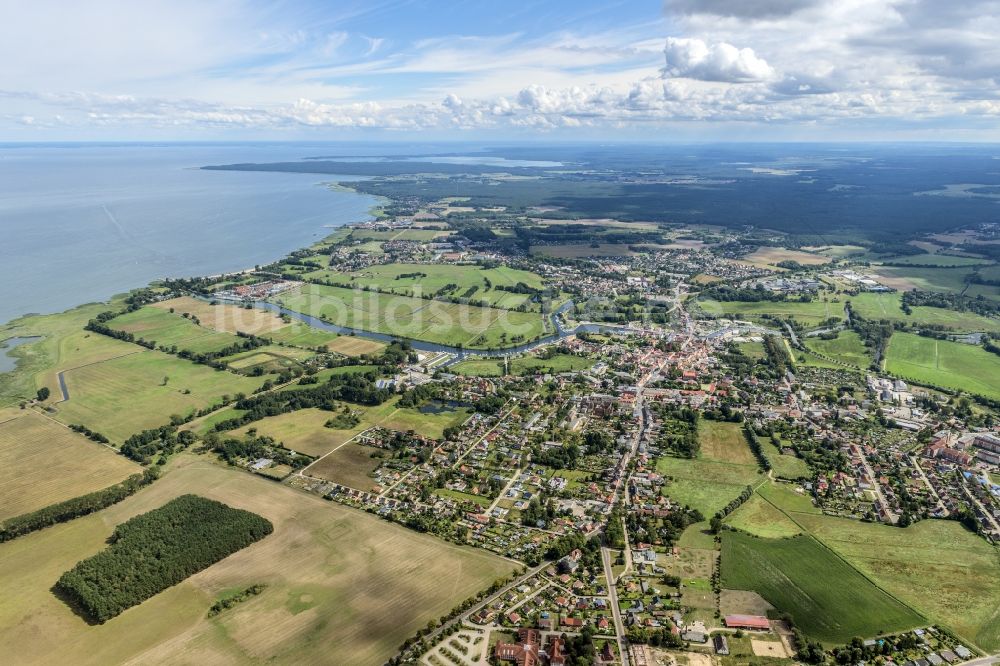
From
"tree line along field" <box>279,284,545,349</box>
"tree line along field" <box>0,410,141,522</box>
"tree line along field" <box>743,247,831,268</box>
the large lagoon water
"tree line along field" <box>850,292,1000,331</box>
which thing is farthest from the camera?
"tree line along field" <box>743,247,831,268</box>

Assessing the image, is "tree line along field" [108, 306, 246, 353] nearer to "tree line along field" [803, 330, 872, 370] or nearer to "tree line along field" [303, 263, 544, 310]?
"tree line along field" [303, 263, 544, 310]

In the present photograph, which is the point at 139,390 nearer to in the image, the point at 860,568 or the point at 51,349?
the point at 51,349

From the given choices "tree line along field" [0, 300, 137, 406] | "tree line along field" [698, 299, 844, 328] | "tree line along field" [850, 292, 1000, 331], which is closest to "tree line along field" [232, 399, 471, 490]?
"tree line along field" [0, 300, 137, 406]

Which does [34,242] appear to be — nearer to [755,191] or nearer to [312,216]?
[312,216]

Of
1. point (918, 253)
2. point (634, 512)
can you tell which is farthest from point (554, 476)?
point (918, 253)

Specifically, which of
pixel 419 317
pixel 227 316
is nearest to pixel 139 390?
pixel 227 316

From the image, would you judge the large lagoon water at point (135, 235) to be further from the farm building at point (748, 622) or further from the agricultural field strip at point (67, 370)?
the farm building at point (748, 622)
